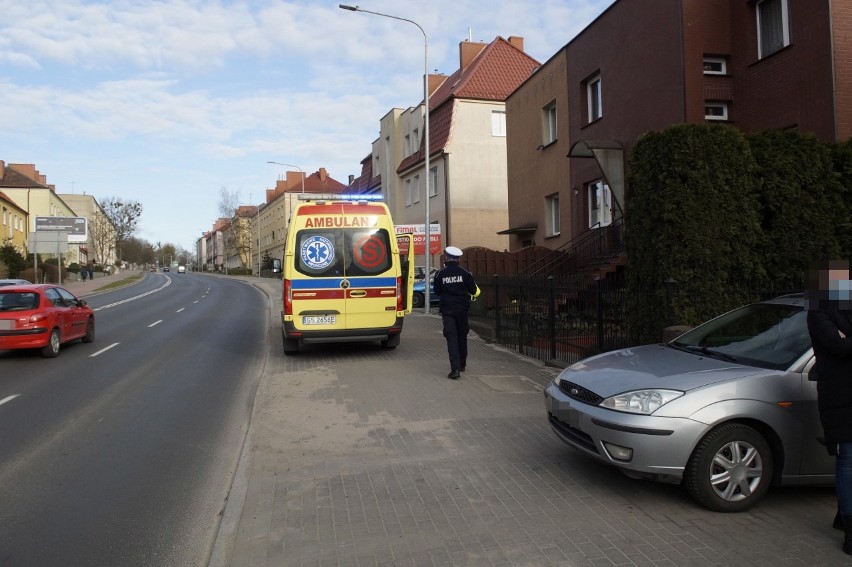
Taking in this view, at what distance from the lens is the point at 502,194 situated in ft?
107

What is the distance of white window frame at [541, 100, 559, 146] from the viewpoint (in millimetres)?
21094

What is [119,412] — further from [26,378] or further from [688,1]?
[688,1]

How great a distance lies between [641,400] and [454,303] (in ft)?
16.1

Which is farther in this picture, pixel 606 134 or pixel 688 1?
pixel 606 134

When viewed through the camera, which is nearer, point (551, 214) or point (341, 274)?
point (341, 274)

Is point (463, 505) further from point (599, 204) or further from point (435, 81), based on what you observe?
point (435, 81)

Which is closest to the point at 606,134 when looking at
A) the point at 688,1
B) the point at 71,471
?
the point at 688,1

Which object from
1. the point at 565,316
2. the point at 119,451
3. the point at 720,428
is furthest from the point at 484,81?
the point at 720,428

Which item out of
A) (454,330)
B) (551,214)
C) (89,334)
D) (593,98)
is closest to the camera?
(454,330)

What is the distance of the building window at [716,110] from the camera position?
14.2 meters

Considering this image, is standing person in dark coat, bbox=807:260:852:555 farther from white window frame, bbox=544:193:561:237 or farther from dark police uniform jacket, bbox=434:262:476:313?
white window frame, bbox=544:193:561:237

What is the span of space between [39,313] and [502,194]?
23853mm

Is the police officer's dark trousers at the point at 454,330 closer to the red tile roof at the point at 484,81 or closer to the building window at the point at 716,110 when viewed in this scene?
the building window at the point at 716,110

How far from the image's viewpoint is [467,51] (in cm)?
3572
